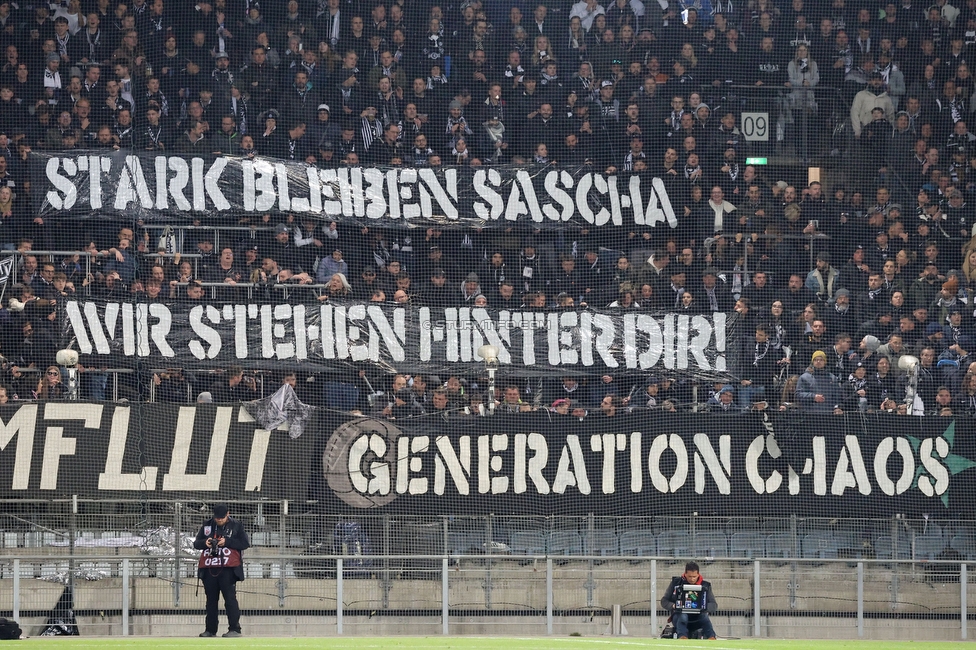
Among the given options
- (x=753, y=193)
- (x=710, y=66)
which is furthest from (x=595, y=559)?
(x=710, y=66)

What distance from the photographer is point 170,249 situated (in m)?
17.2

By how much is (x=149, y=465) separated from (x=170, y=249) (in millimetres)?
A: 2765

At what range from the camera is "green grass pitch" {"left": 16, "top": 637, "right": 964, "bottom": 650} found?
11.5m

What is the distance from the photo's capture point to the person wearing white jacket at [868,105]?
19000 millimetres

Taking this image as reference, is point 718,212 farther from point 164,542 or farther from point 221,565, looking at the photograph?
point 221,565

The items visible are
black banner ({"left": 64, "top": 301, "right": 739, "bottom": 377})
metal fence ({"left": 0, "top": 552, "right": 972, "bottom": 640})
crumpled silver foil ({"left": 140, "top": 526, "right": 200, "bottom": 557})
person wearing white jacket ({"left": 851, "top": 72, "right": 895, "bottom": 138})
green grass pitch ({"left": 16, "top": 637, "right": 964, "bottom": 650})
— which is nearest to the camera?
green grass pitch ({"left": 16, "top": 637, "right": 964, "bottom": 650})

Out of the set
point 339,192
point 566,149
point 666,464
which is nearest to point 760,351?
point 666,464

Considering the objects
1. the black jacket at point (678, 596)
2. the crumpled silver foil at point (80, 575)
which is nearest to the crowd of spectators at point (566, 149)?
the crumpled silver foil at point (80, 575)

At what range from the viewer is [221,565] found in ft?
43.1

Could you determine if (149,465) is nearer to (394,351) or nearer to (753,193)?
(394,351)

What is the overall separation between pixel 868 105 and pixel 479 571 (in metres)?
8.09

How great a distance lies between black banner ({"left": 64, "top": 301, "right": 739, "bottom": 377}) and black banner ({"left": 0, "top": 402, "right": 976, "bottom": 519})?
0.86 meters

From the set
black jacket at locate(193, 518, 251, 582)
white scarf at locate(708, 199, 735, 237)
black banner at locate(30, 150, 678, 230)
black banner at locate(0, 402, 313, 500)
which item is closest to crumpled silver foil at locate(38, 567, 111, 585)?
black banner at locate(0, 402, 313, 500)

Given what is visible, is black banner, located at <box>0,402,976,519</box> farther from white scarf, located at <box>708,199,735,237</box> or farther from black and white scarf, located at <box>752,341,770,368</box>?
white scarf, located at <box>708,199,735,237</box>
